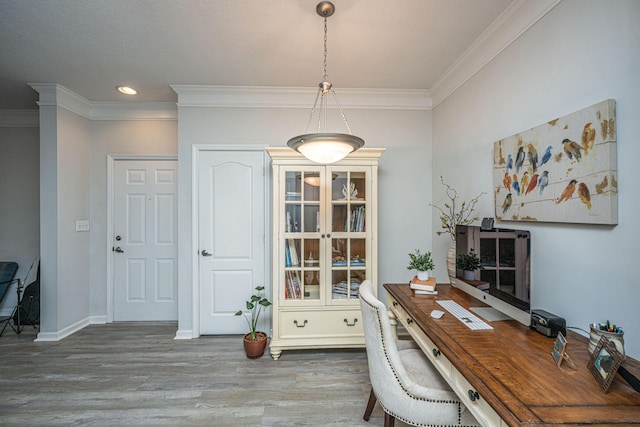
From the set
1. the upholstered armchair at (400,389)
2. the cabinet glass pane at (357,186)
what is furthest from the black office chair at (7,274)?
the upholstered armchair at (400,389)

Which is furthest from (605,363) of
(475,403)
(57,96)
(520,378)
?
(57,96)

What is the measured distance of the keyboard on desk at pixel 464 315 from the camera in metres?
1.38

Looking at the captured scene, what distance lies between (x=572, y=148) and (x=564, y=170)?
0.11 meters

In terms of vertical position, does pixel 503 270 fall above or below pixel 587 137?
below

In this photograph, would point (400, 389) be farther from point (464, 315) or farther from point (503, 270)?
point (503, 270)

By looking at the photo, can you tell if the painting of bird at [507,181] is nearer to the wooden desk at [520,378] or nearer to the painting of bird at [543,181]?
the painting of bird at [543,181]

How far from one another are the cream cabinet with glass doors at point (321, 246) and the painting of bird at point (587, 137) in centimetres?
143

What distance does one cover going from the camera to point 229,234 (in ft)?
9.81

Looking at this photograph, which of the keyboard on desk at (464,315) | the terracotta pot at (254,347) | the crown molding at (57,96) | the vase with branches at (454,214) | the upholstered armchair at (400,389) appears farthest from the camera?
the crown molding at (57,96)

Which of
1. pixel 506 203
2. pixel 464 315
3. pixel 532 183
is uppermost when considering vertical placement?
pixel 532 183

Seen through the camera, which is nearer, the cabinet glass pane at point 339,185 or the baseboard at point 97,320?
the cabinet glass pane at point 339,185

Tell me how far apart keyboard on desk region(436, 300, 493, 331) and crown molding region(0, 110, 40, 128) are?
196 inches

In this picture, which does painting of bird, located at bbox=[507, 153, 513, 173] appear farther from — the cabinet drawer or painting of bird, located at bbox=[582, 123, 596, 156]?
the cabinet drawer

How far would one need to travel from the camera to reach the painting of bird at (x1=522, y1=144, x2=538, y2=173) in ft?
5.25
